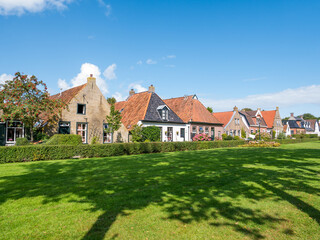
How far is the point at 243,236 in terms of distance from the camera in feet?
13.6

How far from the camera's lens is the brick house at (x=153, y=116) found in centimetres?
3120

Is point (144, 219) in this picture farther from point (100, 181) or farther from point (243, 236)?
point (100, 181)

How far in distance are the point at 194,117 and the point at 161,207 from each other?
31865 mm

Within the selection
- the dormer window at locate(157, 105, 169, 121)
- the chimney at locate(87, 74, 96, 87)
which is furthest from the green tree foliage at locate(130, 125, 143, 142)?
the chimney at locate(87, 74, 96, 87)

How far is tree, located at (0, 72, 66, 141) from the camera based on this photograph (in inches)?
789

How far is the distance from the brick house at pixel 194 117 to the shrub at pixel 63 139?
19.0 metres

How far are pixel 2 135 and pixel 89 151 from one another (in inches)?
440

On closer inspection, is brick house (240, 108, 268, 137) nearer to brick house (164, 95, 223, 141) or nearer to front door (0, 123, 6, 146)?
brick house (164, 95, 223, 141)

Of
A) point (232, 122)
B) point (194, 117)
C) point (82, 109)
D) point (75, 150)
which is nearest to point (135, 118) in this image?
point (82, 109)

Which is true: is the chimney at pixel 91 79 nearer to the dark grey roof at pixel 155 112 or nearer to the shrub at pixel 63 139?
the shrub at pixel 63 139

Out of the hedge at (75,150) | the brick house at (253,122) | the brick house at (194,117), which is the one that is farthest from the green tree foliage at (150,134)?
the brick house at (253,122)

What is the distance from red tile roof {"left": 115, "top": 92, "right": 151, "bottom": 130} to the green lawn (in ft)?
73.0

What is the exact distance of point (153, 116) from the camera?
105 ft

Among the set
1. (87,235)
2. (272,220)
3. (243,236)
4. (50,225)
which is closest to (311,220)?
(272,220)
